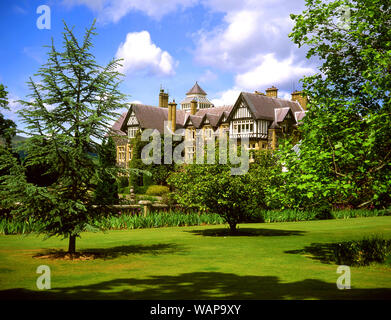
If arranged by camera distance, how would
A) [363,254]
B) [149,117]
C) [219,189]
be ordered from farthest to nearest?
[149,117] < [219,189] < [363,254]

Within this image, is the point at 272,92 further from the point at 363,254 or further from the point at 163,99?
the point at 363,254

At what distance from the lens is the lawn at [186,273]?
24.6 feet

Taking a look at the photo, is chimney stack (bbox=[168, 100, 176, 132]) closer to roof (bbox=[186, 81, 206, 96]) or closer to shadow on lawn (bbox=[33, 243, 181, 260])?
shadow on lawn (bbox=[33, 243, 181, 260])

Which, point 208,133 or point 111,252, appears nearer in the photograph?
point 111,252

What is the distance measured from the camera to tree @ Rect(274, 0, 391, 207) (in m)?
A: 10.2

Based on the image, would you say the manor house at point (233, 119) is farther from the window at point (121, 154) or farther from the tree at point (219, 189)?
the tree at point (219, 189)

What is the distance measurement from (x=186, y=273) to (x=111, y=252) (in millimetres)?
4249

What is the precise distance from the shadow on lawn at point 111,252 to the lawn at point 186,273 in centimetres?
3

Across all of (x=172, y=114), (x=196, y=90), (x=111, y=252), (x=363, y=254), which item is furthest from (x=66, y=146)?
(x=196, y=90)

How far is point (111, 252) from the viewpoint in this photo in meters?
12.9
